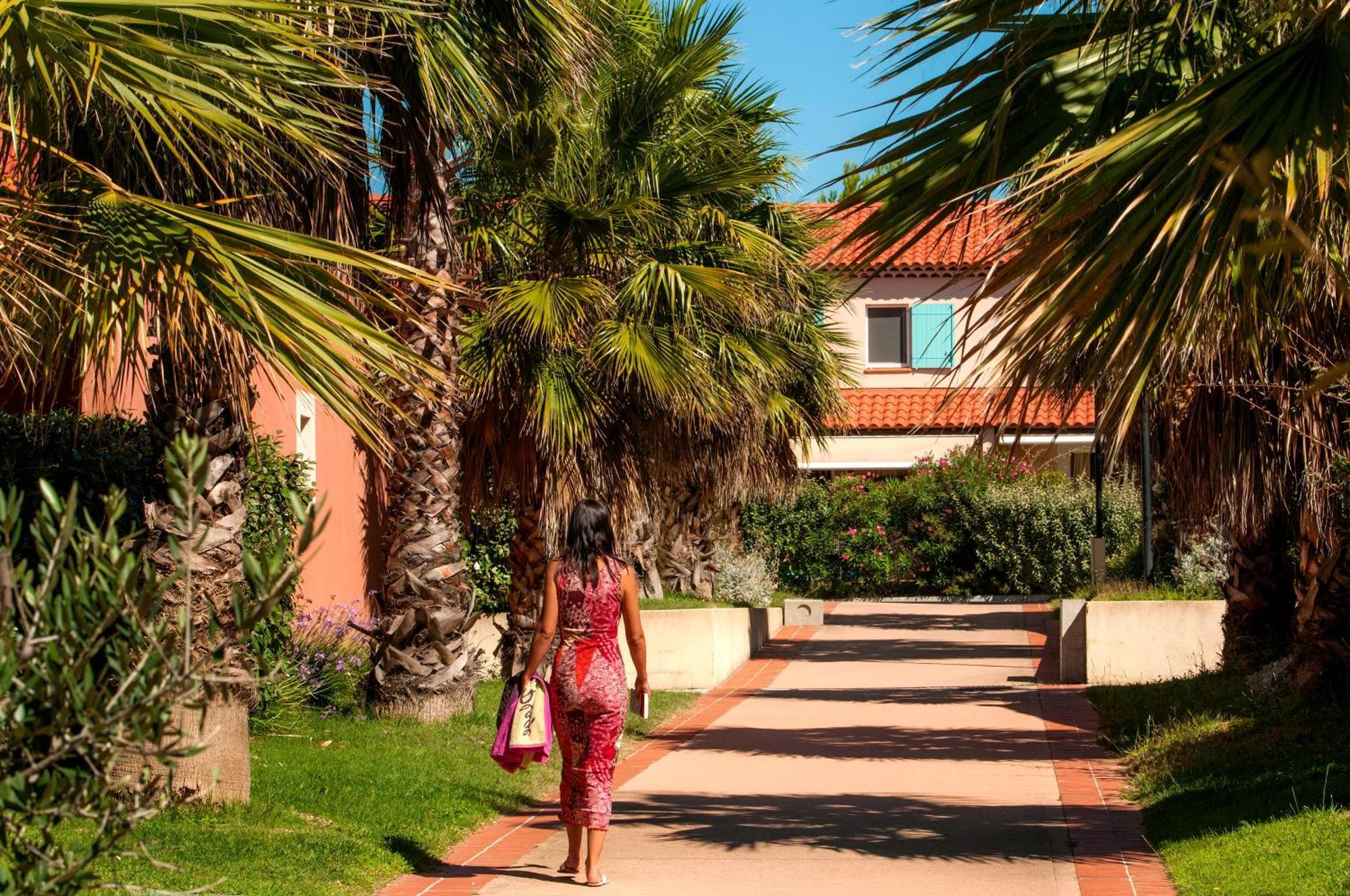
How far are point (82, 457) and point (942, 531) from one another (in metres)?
22.4

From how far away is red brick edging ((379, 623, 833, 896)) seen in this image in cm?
705

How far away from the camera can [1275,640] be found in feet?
41.4

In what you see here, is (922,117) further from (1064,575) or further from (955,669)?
(1064,575)

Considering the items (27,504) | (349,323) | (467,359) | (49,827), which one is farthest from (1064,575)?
(49,827)

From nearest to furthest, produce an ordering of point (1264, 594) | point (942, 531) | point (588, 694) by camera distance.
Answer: point (588, 694)
point (1264, 594)
point (942, 531)

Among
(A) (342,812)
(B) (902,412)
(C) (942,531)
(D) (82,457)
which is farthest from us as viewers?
(B) (902,412)

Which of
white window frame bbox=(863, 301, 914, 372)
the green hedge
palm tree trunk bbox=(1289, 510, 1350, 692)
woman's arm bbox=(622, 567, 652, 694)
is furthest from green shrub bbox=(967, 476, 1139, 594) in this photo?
woman's arm bbox=(622, 567, 652, 694)

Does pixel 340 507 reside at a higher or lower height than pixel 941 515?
lower

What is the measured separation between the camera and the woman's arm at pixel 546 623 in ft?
23.7

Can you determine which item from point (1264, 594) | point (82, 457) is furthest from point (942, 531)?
point (82, 457)

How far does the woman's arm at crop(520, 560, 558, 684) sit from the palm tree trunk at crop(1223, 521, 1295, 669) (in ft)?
25.1

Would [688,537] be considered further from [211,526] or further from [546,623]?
[546,623]

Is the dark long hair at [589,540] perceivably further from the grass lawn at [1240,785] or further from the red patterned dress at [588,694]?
the grass lawn at [1240,785]

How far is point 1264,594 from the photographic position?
12.6 metres
